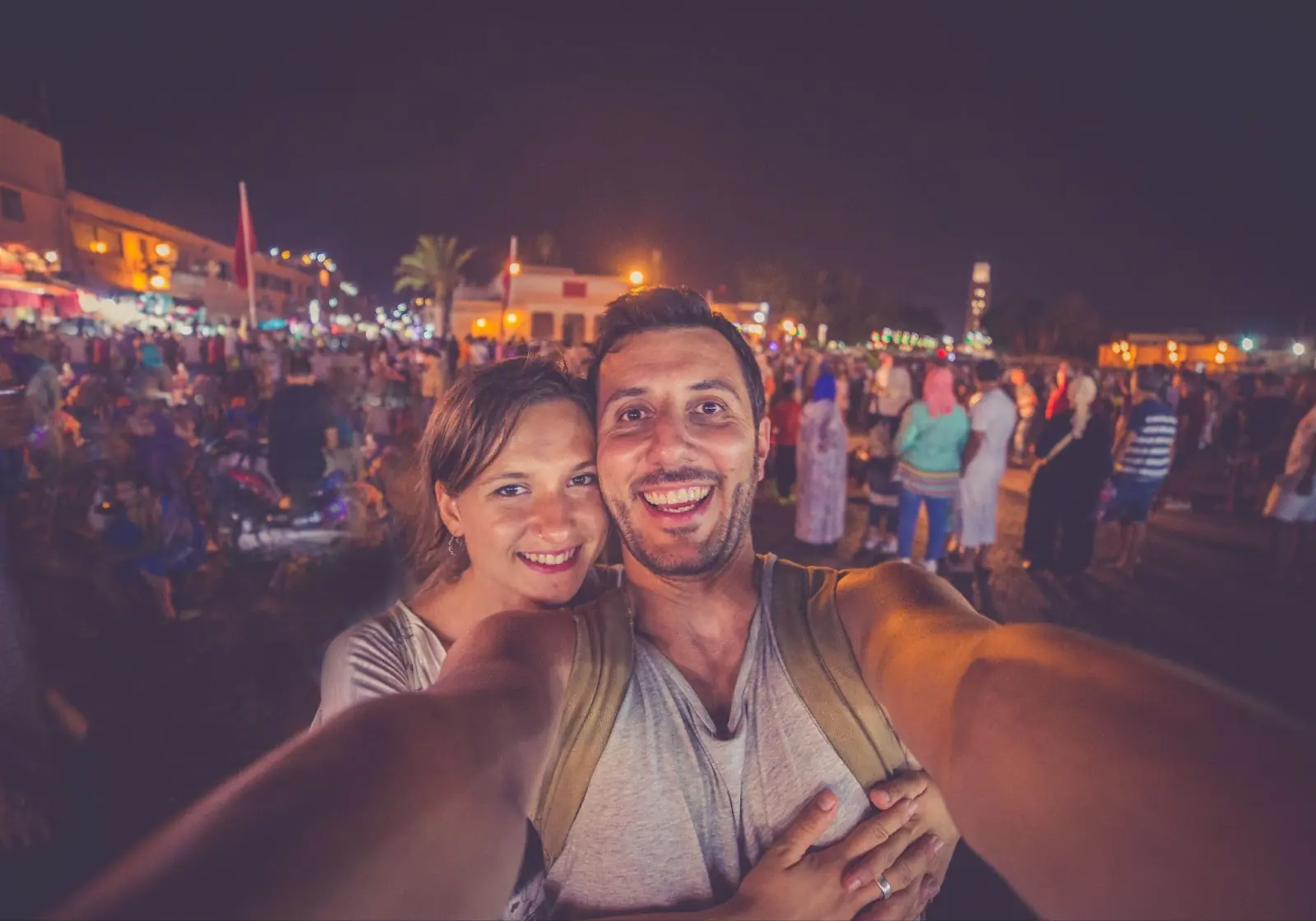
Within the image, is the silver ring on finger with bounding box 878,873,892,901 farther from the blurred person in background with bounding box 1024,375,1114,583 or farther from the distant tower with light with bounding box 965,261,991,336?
the distant tower with light with bounding box 965,261,991,336

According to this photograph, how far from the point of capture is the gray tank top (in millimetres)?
1451

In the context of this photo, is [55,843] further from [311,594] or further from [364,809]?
[364,809]

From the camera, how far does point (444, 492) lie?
2418 mm

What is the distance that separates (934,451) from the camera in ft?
22.6

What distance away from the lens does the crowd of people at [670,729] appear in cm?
87

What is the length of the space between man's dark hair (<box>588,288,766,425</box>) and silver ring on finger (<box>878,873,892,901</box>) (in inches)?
47.9

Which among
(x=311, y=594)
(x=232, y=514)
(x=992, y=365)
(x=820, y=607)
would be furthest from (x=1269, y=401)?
(x=232, y=514)

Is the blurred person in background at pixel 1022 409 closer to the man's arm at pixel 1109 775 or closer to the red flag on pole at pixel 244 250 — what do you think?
the man's arm at pixel 1109 775

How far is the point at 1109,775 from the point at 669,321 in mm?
1520

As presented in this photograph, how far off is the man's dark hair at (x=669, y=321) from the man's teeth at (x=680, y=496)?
14.0 inches

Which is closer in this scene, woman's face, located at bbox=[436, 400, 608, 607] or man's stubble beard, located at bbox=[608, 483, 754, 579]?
man's stubble beard, located at bbox=[608, 483, 754, 579]

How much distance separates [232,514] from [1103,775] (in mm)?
8557

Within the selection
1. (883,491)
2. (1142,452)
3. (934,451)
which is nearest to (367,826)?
(934,451)

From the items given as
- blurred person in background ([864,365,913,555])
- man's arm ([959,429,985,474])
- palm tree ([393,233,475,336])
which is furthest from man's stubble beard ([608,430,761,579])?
palm tree ([393,233,475,336])
